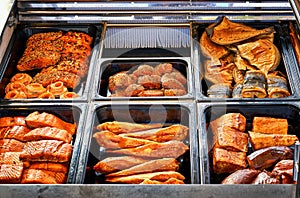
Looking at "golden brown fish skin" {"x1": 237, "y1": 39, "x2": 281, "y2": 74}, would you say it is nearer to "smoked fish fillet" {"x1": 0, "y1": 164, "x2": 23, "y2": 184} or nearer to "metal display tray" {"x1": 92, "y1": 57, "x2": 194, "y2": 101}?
"metal display tray" {"x1": 92, "y1": 57, "x2": 194, "y2": 101}

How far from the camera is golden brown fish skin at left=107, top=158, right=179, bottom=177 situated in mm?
2863

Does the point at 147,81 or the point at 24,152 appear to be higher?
the point at 147,81

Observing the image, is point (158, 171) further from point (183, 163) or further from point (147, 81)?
point (147, 81)

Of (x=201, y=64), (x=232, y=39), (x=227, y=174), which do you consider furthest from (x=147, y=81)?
(x=227, y=174)

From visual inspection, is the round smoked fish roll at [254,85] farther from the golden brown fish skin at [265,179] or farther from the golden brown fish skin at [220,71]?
the golden brown fish skin at [265,179]

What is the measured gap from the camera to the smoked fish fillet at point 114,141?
10.1 feet

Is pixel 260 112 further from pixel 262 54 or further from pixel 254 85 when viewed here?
pixel 262 54

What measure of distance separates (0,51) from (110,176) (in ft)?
5.05

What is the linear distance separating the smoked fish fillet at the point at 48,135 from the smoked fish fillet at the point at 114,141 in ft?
0.67

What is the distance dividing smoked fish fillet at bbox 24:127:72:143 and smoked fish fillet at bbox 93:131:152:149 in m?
0.20

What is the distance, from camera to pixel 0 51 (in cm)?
363

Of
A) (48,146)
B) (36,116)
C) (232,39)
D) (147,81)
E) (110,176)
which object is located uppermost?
(232,39)

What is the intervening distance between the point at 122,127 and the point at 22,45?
143 centimetres

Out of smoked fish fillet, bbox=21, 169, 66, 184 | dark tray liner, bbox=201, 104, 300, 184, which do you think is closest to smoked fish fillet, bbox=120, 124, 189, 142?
dark tray liner, bbox=201, 104, 300, 184
